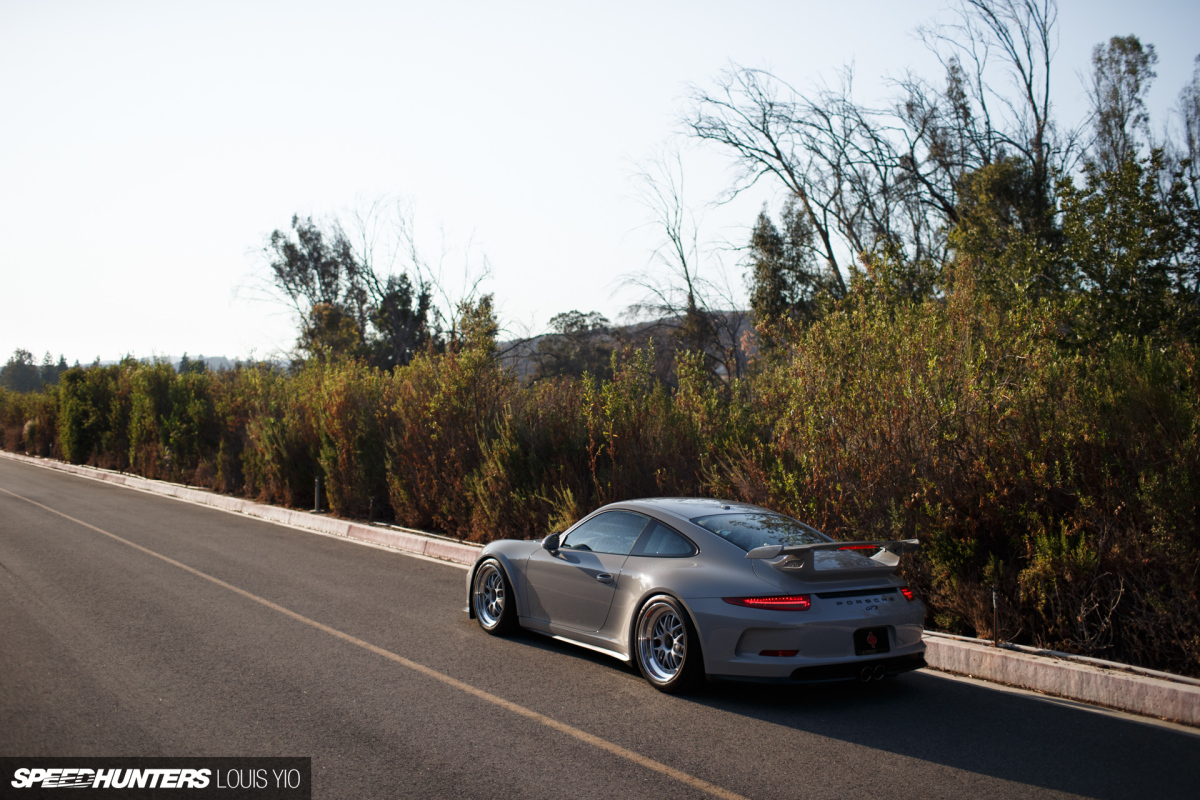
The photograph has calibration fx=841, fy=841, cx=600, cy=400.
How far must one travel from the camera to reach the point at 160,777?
450 cm

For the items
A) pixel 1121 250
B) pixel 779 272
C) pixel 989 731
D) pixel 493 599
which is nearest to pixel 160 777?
pixel 493 599

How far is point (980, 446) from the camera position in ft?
26.5

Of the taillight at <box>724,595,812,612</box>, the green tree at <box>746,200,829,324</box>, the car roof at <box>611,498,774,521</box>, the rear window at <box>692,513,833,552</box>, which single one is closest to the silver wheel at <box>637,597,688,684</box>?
the taillight at <box>724,595,812,612</box>

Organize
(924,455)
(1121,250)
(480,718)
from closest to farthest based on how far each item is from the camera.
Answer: (480,718) → (924,455) → (1121,250)

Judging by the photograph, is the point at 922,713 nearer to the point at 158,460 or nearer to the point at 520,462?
the point at 520,462

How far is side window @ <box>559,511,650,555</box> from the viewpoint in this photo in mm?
6938

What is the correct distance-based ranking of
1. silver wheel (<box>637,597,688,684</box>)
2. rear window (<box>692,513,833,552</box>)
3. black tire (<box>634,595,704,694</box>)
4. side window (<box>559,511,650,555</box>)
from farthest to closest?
side window (<box>559,511,650,555</box>)
rear window (<box>692,513,833,552</box>)
silver wheel (<box>637,597,688,684</box>)
black tire (<box>634,595,704,694</box>)

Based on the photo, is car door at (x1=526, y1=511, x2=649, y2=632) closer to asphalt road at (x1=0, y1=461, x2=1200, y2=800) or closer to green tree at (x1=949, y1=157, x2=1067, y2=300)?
asphalt road at (x1=0, y1=461, x2=1200, y2=800)

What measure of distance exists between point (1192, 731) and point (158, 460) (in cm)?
2885

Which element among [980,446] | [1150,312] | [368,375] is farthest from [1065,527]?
[368,375]

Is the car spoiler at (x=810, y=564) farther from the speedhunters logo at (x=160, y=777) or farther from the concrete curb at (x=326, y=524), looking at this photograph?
the concrete curb at (x=326, y=524)

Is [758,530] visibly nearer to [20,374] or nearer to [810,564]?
[810,564]

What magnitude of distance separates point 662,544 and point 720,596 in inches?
34.5

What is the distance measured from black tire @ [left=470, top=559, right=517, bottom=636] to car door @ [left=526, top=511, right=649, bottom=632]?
320mm
